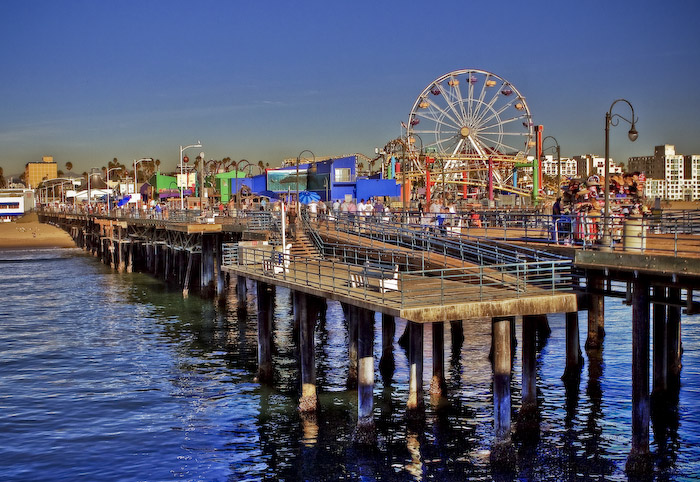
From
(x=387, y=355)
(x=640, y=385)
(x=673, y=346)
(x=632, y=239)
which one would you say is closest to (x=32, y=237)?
(x=387, y=355)

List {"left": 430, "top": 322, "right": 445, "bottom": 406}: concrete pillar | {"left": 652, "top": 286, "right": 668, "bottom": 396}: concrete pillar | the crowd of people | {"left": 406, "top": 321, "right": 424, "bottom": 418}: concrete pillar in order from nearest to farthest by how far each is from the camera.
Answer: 1. {"left": 406, "top": 321, "right": 424, "bottom": 418}: concrete pillar
2. {"left": 652, "top": 286, "right": 668, "bottom": 396}: concrete pillar
3. {"left": 430, "top": 322, "right": 445, "bottom": 406}: concrete pillar
4. the crowd of people

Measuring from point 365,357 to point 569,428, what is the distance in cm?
614

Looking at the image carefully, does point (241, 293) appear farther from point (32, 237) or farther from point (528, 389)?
point (32, 237)

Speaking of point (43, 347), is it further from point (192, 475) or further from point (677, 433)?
point (677, 433)

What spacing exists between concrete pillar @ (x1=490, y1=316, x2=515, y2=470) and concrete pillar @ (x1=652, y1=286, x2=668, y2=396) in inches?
245

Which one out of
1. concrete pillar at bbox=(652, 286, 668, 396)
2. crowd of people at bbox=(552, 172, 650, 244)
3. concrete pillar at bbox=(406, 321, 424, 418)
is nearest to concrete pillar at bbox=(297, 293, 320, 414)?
concrete pillar at bbox=(406, 321, 424, 418)

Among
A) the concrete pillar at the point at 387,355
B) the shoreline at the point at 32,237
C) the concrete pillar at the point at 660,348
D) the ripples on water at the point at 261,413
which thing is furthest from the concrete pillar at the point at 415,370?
the shoreline at the point at 32,237

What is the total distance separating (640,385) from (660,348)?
6.17 metres

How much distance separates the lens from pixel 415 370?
21.1 m

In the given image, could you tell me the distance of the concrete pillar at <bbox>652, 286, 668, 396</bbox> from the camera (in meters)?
22.3

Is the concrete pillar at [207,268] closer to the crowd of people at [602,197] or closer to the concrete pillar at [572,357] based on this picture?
the crowd of people at [602,197]

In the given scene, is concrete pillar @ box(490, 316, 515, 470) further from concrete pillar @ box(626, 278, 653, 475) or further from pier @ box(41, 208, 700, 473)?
concrete pillar @ box(626, 278, 653, 475)

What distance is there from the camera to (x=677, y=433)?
20.6 m

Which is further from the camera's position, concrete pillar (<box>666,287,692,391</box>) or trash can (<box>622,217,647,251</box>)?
concrete pillar (<box>666,287,692,391</box>)
